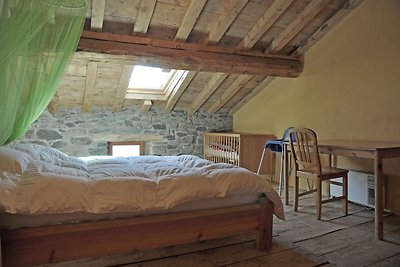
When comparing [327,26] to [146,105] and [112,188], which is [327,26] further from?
[112,188]

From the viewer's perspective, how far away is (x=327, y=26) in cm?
370

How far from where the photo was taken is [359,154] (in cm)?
258

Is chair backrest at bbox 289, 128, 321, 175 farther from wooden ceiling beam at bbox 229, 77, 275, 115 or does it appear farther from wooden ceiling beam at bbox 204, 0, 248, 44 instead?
wooden ceiling beam at bbox 229, 77, 275, 115

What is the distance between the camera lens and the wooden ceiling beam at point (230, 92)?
181 inches

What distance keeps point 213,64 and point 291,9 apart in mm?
1146

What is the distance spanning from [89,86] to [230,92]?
7.77ft

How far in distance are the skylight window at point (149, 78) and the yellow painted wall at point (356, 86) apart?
2.02 meters

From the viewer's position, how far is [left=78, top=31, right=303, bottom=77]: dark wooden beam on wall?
126 inches

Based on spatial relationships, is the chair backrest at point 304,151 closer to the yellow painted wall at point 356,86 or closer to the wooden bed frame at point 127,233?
the yellow painted wall at point 356,86

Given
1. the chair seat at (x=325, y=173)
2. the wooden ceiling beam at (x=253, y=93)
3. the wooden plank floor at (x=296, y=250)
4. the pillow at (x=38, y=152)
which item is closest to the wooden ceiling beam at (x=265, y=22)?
the wooden ceiling beam at (x=253, y=93)

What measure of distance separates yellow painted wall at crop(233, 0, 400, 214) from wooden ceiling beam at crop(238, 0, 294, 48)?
0.96m

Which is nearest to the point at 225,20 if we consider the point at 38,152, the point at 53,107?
the point at 38,152

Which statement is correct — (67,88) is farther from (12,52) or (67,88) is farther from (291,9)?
(291,9)

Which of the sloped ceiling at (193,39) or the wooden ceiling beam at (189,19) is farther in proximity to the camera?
the sloped ceiling at (193,39)
